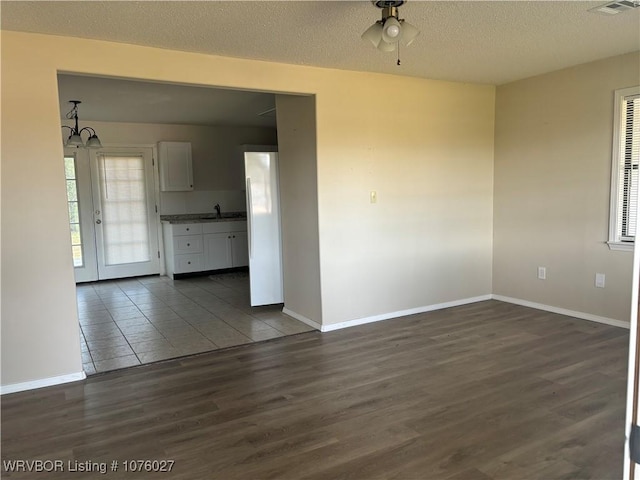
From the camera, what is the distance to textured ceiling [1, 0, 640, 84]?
266cm

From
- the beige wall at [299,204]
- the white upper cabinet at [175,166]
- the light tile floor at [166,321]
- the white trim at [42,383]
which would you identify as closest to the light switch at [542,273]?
the beige wall at [299,204]

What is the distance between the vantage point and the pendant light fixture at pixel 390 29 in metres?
2.35

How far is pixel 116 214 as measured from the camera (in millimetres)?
7004

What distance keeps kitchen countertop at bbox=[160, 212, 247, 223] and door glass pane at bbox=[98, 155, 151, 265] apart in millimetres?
421

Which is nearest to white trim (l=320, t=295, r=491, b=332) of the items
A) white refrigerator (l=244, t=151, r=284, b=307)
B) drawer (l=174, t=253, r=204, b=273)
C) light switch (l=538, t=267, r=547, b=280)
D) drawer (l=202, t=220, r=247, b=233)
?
light switch (l=538, t=267, r=547, b=280)

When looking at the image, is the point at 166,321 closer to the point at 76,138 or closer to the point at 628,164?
the point at 76,138

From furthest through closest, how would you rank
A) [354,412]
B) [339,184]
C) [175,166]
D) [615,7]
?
[175,166] → [339,184] → [615,7] → [354,412]

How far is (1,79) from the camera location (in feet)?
9.53

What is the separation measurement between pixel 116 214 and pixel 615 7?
6.54 metres

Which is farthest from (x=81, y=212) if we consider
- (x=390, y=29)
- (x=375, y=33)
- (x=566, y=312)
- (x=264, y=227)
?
(x=566, y=312)

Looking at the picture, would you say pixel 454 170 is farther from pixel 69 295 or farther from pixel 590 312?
pixel 69 295

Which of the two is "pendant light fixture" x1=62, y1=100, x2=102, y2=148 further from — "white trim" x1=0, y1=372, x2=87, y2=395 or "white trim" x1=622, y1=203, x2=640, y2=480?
"white trim" x1=622, y1=203, x2=640, y2=480

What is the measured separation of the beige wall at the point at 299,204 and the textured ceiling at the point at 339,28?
63 centimetres

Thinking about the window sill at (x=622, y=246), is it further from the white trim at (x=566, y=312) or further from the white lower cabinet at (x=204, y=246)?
the white lower cabinet at (x=204, y=246)
